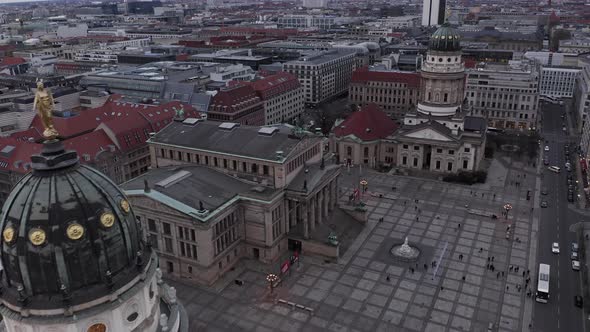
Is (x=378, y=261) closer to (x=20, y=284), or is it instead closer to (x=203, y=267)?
(x=203, y=267)

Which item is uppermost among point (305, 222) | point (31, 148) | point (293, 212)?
point (31, 148)

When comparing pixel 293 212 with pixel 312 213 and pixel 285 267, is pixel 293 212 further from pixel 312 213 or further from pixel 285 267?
pixel 285 267

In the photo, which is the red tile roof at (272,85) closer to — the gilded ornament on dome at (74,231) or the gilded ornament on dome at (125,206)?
the gilded ornament on dome at (125,206)

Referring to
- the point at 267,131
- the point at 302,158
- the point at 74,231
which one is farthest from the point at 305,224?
the point at 74,231

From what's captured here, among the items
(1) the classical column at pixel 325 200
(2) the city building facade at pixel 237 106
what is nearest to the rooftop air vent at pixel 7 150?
(2) the city building facade at pixel 237 106

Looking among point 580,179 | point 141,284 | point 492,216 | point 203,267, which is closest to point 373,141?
point 492,216

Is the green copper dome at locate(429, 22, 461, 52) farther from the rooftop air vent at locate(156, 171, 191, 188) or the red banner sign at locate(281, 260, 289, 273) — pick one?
the red banner sign at locate(281, 260, 289, 273)

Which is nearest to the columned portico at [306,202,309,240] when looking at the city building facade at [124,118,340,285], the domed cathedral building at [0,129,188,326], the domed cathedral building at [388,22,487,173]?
the city building facade at [124,118,340,285]
